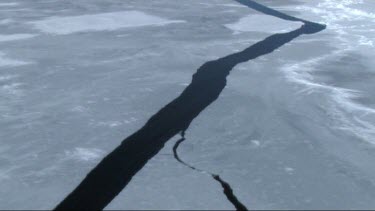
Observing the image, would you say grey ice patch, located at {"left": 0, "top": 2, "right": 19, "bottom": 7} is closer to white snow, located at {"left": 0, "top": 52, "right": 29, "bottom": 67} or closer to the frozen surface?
the frozen surface

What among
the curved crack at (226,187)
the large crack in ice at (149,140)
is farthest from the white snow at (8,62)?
the curved crack at (226,187)

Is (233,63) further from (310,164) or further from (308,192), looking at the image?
(308,192)

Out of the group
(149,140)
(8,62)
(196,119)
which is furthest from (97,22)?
(149,140)

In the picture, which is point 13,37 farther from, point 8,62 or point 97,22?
point 97,22

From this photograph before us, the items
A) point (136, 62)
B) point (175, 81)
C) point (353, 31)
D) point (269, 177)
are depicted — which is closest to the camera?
point (269, 177)

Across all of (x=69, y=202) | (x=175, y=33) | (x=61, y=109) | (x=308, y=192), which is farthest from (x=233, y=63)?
(x=69, y=202)

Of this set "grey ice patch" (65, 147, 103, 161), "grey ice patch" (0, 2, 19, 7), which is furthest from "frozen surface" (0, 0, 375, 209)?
"grey ice patch" (0, 2, 19, 7)
